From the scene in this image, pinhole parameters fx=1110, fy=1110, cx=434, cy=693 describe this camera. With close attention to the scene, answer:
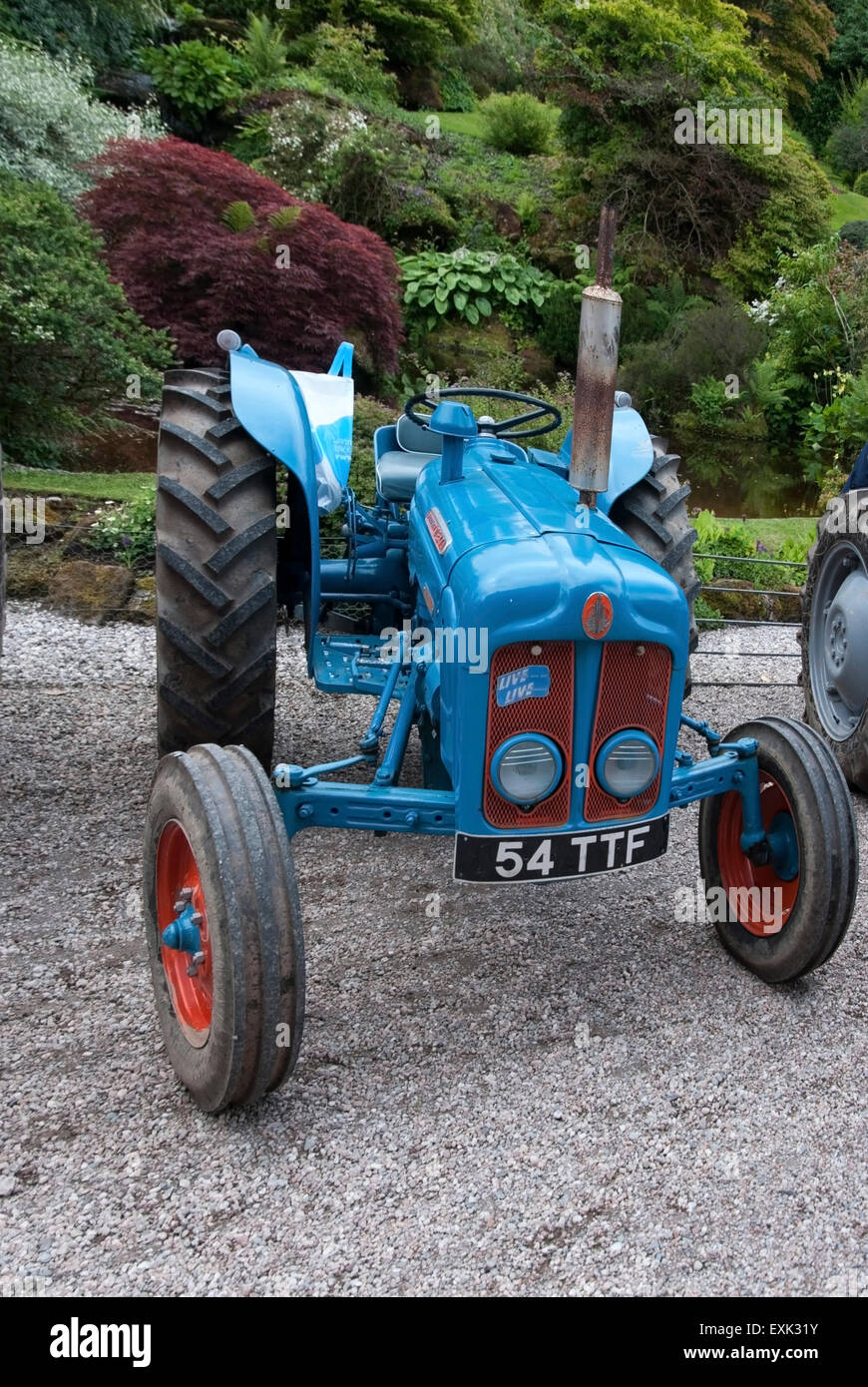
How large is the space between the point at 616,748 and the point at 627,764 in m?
0.05

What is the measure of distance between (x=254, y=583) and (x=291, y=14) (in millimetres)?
→ 17931

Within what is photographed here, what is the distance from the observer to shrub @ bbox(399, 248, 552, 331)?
13.4m

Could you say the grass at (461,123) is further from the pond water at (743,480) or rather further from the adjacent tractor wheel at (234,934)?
the adjacent tractor wheel at (234,934)

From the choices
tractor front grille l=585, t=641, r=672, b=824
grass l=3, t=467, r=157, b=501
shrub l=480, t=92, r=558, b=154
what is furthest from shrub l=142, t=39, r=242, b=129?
tractor front grille l=585, t=641, r=672, b=824

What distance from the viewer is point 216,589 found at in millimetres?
3074

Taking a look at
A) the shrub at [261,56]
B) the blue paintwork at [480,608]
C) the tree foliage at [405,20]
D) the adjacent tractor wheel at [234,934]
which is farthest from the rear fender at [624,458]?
the tree foliage at [405,20]

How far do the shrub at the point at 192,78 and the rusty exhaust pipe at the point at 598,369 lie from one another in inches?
589

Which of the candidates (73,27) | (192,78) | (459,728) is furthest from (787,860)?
(192,78)

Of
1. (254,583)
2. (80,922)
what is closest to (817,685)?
(254,583)

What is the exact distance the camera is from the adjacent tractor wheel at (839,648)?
170 inches

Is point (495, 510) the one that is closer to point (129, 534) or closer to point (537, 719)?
point (537, 719)

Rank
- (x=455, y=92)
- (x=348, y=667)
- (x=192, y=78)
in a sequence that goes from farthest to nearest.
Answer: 1. (x=455, y=92)
2. (x=192, y=78)
3. (x=348, y=667)

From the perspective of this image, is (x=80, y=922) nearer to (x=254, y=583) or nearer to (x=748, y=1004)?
(x=254, y=583)

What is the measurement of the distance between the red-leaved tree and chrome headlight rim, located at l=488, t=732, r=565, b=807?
5733mm
